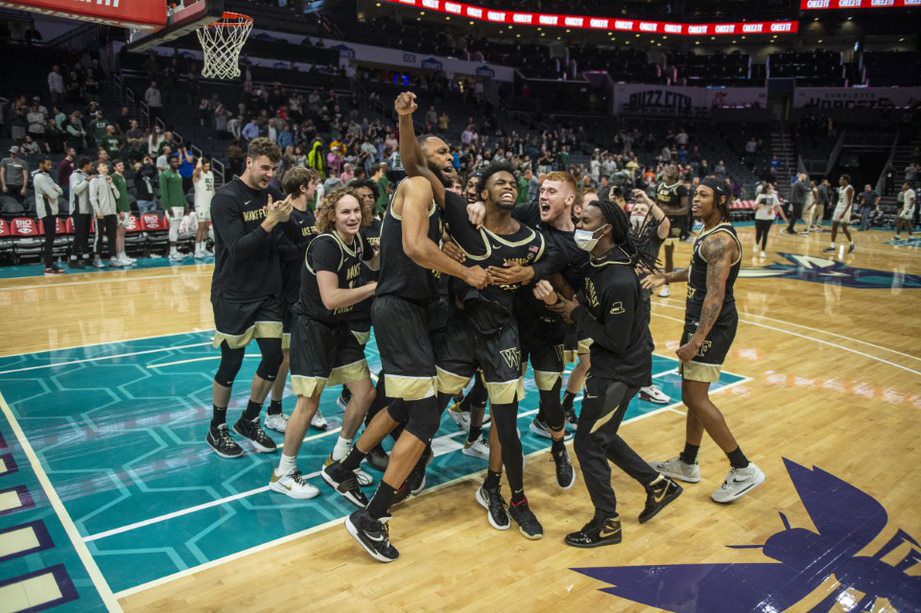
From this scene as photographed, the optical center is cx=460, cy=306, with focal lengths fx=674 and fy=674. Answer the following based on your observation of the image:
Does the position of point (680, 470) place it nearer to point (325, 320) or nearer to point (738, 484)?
point (738, 484)

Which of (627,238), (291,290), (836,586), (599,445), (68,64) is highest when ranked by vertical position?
(68,64)

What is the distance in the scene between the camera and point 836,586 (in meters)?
3.83

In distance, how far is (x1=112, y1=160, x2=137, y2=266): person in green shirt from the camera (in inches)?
522

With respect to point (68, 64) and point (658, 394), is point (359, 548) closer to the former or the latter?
point (658, 394)

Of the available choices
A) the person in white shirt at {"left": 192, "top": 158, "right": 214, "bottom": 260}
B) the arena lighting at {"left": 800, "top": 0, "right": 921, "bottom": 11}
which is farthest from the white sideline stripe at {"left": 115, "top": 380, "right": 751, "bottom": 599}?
the arena lighting at {"left": 800, "top": 0, "right": 921, "bottom": 11}

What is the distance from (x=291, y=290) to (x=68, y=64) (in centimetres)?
1982

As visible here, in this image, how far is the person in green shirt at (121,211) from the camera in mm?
13258

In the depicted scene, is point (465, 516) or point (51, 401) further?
point (51, 401)

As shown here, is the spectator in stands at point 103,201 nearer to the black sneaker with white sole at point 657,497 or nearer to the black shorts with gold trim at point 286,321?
the black shorts with gold trim at point 286,321

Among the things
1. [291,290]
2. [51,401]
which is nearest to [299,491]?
[291,290]

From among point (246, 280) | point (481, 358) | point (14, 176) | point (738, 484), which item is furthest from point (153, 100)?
point (738, 484)

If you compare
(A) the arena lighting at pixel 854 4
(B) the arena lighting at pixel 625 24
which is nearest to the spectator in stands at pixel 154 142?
(B) the arena lighting at pixel 625 24

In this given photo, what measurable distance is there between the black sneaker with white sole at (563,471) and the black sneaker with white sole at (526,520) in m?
0.65

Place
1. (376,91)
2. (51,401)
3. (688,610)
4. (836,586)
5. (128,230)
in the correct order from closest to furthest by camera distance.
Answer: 1. (688,610)
2. (836,586)
3. (51,401)
4. (128,230)
5. (376,91)
